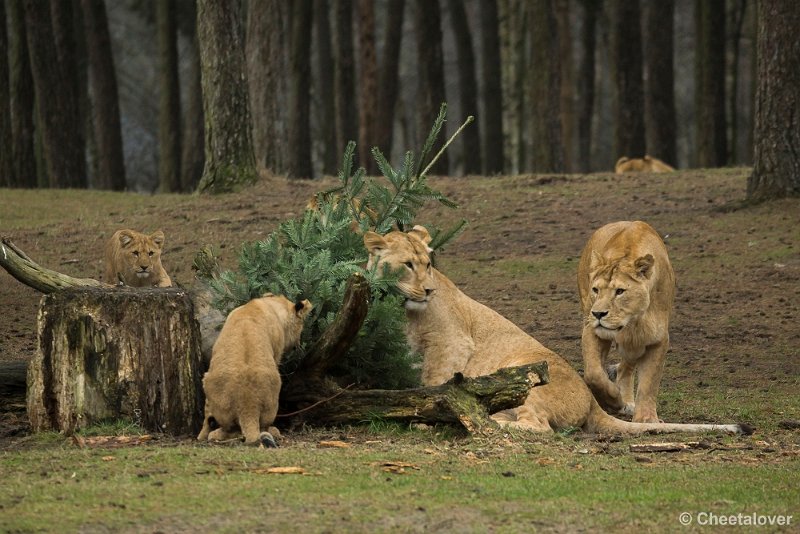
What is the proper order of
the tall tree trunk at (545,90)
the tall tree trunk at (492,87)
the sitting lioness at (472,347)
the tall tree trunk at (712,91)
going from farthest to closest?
1. the tall tree trunk at (492,87)
2. the tall tree trunk at (712,91)
3. the tall tree trunk at (545,90)
4. the sitting lioness at (472,347)

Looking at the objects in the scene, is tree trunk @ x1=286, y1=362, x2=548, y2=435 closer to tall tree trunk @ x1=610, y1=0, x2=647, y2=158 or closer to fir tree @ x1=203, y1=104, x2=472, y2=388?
fir tree @ x1=203, y1=104, x2=472, y2=388

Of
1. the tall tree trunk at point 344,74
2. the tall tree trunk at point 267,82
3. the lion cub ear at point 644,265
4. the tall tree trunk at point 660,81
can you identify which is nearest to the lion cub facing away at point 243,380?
the lion cub ear at point 644,265

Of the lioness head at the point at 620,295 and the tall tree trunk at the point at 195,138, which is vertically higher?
the tall tree trunk at the point at 195,138

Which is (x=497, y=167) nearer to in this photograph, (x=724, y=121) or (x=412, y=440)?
(x=724, y=121)

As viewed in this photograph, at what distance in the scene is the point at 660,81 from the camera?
94.2 feet

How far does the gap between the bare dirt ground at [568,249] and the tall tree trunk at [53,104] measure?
15.4 ft

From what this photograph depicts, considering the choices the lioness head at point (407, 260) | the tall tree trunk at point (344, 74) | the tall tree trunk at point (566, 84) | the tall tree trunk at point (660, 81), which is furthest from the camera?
the tall tree trunk at point (344, 74)

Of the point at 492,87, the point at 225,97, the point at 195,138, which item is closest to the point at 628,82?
the point at 492,87

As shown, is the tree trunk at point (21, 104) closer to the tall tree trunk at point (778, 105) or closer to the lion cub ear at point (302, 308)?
the tall tree trunk at point (778, 105)

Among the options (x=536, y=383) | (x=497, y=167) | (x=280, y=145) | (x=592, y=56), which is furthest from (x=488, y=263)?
(x=592, y=56)

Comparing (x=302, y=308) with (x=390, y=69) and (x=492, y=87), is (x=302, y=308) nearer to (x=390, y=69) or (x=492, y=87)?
(x=390, y=69)

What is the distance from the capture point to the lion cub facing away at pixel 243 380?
8039 millimetres

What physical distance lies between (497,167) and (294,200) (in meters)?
15.0

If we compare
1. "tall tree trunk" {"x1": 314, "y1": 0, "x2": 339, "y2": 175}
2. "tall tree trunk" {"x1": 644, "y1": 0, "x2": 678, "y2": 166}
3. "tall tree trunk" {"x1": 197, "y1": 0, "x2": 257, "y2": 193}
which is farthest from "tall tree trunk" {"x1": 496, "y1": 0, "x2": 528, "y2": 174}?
"tall tree trunk" {"x1": 197, "y1": 0, "x2": 257, "y2": 193}
